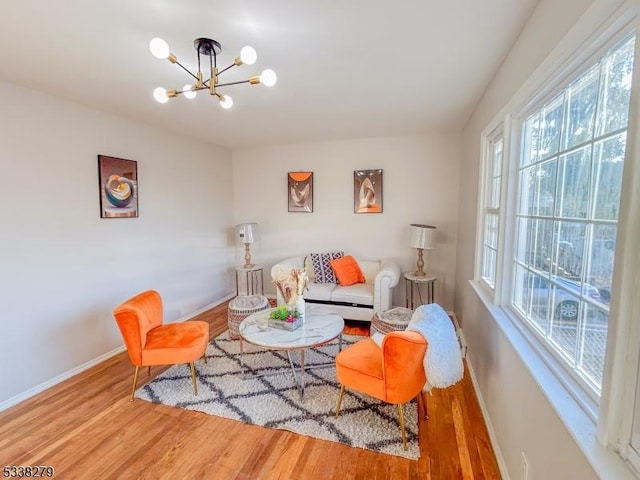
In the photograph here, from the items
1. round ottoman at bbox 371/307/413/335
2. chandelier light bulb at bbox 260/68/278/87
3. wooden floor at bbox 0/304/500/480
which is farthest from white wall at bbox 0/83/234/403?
round ottoman at bbox 371/307/413/335

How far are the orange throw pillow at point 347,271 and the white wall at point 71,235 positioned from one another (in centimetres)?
195

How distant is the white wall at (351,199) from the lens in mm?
4008

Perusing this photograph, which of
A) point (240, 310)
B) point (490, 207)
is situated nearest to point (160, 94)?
point (240, 310)

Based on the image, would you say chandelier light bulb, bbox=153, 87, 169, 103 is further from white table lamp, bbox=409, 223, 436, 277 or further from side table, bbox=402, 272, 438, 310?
side table, bbox=402, 272, 438, 310

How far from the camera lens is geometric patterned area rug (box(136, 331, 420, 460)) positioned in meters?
1.96

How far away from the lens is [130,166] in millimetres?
3158

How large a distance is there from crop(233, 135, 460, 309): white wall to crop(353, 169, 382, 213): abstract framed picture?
75mm

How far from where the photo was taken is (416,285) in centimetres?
418

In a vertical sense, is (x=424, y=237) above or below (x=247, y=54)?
below

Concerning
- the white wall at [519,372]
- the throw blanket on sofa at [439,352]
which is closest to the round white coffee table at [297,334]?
the throw blanket on sofa at [439,352]

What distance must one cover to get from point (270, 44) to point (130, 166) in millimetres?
2211

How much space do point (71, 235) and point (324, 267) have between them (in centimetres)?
265

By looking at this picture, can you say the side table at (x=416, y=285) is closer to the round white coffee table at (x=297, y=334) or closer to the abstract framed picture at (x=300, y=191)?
the round white coffee table at (x=297, y=334)

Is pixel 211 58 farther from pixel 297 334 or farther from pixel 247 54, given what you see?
pixel 297 334
